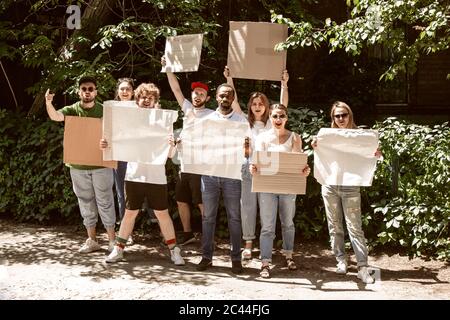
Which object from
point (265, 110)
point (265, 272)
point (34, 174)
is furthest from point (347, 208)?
point (34, 174)

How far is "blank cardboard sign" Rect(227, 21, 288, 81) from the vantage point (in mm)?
5375

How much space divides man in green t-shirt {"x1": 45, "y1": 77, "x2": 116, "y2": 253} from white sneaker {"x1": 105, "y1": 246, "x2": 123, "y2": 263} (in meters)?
0.32

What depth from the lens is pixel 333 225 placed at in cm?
492

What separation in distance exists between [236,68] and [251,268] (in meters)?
2.08

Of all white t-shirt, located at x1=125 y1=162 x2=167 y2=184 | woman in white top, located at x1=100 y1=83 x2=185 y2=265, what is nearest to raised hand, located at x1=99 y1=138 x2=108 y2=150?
woman in white top, located at x1=100 y1=83 x2=185 y2=265

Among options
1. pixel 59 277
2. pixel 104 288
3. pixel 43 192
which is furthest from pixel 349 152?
pixel 43 192

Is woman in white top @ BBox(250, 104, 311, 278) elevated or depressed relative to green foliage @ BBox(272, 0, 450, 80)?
depressed

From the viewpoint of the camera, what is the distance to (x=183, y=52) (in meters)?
5.37

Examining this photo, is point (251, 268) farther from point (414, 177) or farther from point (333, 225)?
point (414, 177)

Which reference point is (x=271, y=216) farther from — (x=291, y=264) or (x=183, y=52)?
(x=183, y=52)

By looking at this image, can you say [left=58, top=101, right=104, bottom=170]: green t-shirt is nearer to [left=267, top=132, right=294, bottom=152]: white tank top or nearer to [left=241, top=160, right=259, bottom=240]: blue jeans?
[left=241, top=160, right=259, bottom=240]: blue jeans

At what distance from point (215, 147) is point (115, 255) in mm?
1562

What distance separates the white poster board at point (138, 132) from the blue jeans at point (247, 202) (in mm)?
886

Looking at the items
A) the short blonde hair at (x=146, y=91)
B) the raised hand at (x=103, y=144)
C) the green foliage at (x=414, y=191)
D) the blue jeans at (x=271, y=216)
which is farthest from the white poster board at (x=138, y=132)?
the green foliage at (x=414, y=191)
